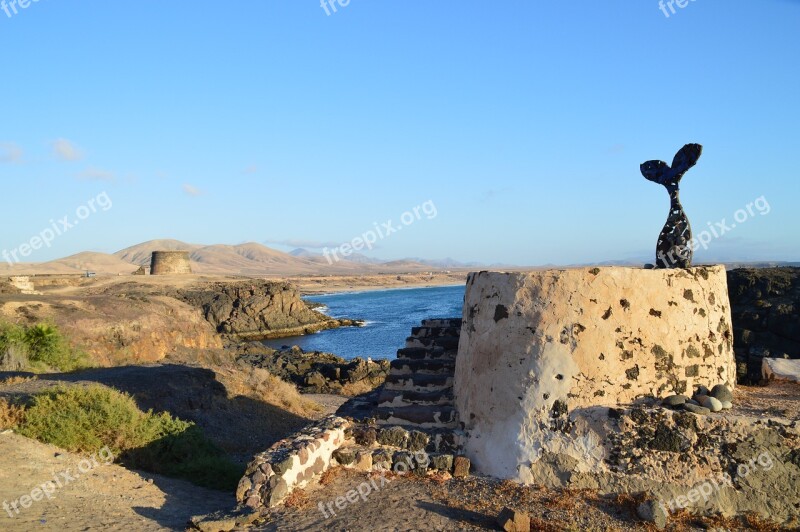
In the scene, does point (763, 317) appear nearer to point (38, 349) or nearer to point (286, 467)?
point (286, 467)

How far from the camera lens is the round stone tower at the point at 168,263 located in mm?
50469

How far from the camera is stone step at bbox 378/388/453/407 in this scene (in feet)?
25.0

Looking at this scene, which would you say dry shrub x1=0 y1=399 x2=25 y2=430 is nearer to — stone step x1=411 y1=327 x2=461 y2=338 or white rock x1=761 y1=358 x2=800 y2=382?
stone step x1=411 y1=327 x2=461 y2=338

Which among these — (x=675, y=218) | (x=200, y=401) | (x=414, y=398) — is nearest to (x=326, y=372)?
(x=200, y=401)

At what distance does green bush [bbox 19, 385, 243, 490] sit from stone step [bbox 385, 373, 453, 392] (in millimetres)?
2513

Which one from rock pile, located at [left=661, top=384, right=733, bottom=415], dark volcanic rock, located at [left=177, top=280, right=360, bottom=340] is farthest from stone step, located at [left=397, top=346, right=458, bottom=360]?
dark volcanic rock, located at [left=177, top=280, right=360, bottom=340]

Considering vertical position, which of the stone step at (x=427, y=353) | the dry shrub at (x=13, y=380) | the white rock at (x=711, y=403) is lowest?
the dry shrub at (x=13, y=380)

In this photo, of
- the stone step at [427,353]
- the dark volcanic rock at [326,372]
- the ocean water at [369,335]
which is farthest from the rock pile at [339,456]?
the ocean water at [369,335]

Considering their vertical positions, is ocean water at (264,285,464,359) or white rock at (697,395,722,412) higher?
white rock at (697,395,722,412)

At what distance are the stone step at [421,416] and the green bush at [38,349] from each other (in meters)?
11.0

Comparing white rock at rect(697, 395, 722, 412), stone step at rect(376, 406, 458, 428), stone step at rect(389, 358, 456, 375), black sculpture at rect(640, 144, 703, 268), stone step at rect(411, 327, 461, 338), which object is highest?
black sculpture at rect(640, 144, 703, 268)

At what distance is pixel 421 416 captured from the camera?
7.29 m

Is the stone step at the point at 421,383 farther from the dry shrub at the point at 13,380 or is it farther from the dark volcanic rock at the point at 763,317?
the dry shrub at the point at 13,380

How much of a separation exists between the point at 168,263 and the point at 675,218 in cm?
4873
